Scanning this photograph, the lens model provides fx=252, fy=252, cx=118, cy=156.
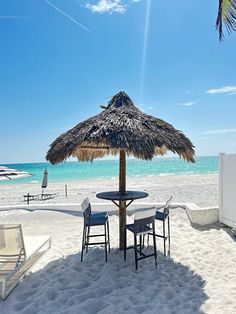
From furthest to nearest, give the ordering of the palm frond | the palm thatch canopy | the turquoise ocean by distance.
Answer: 1. the turquoise ocean
2. the palm thatch canopy
3. the palm frond

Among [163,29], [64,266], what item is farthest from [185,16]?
[64,266]

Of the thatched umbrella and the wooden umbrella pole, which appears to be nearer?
the thatched umbrella

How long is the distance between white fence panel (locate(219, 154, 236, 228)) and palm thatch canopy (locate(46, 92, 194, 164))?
61.6 inches

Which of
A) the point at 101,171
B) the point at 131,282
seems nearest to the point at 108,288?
the point at 131,282

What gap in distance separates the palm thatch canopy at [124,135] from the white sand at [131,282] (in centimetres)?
161

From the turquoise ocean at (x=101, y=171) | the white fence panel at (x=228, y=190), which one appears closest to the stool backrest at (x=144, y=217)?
the white fence panel at (x=228, y=190)

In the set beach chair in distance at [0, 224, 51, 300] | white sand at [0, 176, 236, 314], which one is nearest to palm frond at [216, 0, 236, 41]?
white sand at [0, 176, 236, 314]

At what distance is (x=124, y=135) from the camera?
144 inches

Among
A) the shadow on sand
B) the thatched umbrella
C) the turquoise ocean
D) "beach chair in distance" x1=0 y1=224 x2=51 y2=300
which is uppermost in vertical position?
the thatched umbrella

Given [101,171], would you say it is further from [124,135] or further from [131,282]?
[131,282]

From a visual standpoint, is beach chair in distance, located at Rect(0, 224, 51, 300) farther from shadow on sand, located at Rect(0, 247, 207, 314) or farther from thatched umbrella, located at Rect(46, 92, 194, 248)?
thatched umbrella, located at Rect(46, 92, 194, 248)

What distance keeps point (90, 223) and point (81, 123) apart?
1.67 metres

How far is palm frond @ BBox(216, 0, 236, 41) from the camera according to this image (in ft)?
8.75

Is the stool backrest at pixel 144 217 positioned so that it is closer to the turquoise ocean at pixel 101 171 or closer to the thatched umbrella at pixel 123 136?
the thatched umbrella at pixel 123 136
